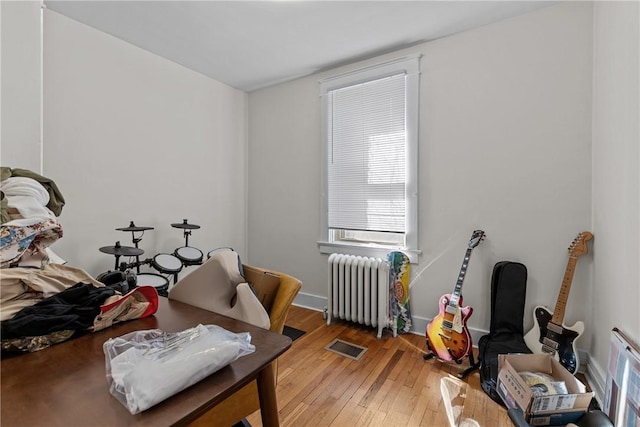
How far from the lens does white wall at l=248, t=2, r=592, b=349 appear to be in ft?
6.50

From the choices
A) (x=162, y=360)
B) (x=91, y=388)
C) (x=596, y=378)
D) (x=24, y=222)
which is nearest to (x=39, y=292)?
(x=24, y=222)

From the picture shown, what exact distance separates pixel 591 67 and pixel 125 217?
3808mm

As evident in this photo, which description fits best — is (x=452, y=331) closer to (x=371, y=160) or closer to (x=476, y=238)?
(x=476, y=238)

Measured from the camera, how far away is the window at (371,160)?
8.46 ft

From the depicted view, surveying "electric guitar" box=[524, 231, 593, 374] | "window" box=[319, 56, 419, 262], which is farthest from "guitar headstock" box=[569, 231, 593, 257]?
"window" box=[319, 56, 419, 262]

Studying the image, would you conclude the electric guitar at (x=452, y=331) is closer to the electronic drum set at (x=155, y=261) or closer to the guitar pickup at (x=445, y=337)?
the guitar pickup at (x=445, y=337)

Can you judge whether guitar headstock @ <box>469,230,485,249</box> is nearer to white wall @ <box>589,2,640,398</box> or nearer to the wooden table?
white wall @ <box>589,2,640,398</box>

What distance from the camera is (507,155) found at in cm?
219

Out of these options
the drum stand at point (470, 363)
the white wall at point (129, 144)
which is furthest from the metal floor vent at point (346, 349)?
the white wall at point (129, 144)

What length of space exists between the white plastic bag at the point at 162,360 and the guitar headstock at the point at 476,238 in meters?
2.00

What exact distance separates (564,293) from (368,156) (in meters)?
1.84

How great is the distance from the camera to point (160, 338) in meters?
0.81

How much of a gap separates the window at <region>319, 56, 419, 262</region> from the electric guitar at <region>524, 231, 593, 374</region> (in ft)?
3.37

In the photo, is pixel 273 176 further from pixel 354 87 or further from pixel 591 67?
pixel 591 67
